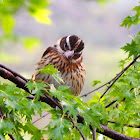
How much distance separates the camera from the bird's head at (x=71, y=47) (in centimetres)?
323

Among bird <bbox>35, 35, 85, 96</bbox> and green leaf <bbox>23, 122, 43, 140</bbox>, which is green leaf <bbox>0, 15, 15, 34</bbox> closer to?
green leaf <bbox>23, 122, 43, 140</bbox>

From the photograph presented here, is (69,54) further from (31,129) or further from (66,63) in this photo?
(31,129)

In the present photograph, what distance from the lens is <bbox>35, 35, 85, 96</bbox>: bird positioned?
3.30 meters

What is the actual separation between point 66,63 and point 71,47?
0.76 feet

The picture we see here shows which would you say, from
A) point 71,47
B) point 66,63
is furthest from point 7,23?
point 66,63

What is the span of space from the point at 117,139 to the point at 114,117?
487 millimetres

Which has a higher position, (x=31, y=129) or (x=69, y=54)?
(x=69, y=54)

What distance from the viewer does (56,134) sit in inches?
65.9

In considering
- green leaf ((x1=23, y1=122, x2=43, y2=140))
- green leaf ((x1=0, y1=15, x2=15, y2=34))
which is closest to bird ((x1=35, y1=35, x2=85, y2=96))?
green leaf ((x1=23, y1=122, x2=43, y2=140))

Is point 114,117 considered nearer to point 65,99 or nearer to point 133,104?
point 133,104

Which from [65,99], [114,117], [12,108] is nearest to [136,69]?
[114,117]

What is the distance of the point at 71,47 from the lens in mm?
3264

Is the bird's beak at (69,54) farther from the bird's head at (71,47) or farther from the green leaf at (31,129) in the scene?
the green leaf at (31,129)

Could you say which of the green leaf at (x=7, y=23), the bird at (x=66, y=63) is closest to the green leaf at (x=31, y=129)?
the green leaf at (x=7, y=23)
